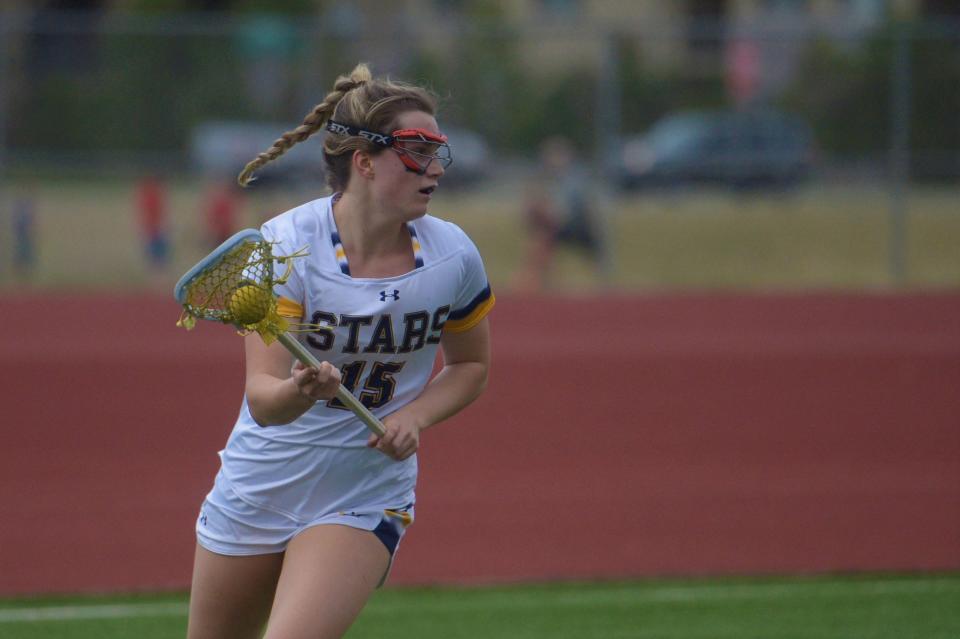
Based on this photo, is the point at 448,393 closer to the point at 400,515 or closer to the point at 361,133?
the point at 400,515

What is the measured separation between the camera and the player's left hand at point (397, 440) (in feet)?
11.0

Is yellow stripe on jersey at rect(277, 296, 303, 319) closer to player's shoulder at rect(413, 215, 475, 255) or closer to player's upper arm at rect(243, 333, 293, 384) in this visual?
player's upper arm at rect(243, 333, 293, 384)

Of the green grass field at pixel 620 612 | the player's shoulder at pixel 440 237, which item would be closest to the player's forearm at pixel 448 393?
the player's shoulder at pixel 440 237

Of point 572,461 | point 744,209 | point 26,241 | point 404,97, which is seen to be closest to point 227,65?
point 26,241

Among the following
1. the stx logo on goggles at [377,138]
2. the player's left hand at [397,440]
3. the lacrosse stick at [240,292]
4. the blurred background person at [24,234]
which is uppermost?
the stx logo on goggles at [377,138]

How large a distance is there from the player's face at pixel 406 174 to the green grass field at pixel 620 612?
2.98 meters

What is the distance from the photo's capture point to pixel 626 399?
402 inches

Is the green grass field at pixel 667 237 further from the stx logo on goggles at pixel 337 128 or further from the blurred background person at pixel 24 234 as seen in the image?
the stx logo on goggles at pixel 337 128

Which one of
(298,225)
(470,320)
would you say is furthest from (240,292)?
(470,320)

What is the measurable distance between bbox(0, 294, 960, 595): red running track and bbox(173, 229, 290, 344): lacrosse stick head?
13.3 feet

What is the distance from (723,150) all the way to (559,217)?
2783 mm

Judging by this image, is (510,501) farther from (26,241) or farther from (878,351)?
(26,241)

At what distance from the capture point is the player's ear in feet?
11.4

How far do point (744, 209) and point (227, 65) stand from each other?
24.1 feet
